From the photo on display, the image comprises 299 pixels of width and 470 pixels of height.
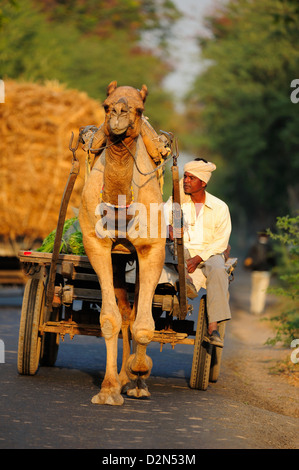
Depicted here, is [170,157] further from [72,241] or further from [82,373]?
[82,373]

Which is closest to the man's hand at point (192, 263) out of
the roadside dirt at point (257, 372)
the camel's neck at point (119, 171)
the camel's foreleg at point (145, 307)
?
the camel's foreleg at point (145, 307)

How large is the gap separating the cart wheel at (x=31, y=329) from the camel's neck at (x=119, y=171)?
1.82 metres

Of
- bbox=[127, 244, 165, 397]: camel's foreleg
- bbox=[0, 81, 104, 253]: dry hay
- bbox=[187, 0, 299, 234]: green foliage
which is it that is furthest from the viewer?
bbox=[187, 0, 299, 234]: green foliage

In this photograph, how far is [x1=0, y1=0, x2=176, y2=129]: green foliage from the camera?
3231 centimetres

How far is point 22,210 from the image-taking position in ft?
57.8

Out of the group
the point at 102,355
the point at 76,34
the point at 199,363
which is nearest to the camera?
the point at 199,363

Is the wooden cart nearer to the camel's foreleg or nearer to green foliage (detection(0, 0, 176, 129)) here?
the camel's foreleg

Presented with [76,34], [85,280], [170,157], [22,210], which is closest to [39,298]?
[85,280]

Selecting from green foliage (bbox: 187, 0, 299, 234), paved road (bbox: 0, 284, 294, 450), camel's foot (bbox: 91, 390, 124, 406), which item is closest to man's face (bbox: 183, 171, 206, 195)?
paved road (bbox: 0, 284, 294, 450)

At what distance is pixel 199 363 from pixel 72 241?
1734 mm

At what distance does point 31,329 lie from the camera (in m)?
8.93

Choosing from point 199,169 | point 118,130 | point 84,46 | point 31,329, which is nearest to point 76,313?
point 31,329

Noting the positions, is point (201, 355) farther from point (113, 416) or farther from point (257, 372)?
point (257, 372)

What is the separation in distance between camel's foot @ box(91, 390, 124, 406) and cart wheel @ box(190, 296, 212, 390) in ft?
4.31
